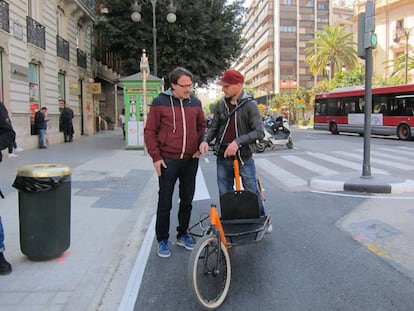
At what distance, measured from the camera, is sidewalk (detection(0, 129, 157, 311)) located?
146 inches

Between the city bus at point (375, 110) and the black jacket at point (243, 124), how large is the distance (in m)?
20.2

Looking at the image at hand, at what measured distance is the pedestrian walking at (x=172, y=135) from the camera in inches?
180

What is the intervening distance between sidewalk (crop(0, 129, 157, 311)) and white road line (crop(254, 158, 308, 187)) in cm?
291

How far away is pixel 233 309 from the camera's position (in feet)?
11.6

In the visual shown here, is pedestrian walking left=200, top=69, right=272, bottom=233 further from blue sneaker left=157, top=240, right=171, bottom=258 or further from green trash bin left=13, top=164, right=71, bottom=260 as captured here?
green trash bin left=13, top=164, right=71, bottom=260

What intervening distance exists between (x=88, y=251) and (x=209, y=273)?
1.86 m

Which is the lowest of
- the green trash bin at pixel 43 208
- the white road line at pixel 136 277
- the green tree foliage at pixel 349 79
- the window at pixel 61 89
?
the white road line at pixel 136 277

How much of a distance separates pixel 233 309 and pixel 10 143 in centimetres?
251

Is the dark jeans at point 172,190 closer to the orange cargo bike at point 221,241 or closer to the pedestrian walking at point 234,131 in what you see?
the pedestrian walking at point 234,131

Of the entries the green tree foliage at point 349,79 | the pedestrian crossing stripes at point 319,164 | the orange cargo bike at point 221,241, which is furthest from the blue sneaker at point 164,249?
the green tree foliage at point 349,79

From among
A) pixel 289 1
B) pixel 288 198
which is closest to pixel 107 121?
pixel 288 198

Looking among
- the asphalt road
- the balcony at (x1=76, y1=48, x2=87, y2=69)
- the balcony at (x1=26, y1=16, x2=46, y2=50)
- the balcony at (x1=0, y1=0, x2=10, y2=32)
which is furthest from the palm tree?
the asphalt road

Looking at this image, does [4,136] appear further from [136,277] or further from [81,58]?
[81,58]

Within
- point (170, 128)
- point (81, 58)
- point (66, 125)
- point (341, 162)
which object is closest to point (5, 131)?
point (170, 128)
